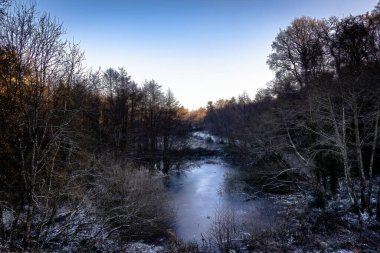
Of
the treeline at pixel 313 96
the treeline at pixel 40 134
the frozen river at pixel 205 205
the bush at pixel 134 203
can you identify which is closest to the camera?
the treeline at pixel 40 134

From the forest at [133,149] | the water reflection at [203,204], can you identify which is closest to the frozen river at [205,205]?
the water reflection at [203,204]

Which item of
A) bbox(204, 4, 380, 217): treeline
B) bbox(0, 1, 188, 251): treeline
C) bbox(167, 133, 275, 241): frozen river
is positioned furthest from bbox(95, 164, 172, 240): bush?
bbox(204, 4, 380, 217): treeline

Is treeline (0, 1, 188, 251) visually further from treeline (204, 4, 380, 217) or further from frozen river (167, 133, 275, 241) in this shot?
treeline (204, 4, 380, 217)

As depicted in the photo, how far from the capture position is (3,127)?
8.27m

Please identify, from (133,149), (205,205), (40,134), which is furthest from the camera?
(133,149)

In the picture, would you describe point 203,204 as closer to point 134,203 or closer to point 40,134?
point 134,203

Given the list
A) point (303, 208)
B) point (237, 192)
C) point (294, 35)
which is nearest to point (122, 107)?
point (237, 192)

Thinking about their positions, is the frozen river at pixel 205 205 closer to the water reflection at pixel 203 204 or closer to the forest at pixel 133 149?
the water reflection at pixel 203 204

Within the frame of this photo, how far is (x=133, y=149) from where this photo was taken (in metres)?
27.8

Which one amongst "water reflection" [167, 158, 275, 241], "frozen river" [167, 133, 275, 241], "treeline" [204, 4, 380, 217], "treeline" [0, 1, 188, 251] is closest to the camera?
"treeline" [0, 1, 188, 251]

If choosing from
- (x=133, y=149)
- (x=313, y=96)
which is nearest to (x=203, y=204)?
(x=313, y=96)

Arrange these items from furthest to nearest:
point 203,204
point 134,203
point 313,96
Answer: point 203,204
point 313,96
point 134,203

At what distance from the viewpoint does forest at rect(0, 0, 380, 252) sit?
7.90 metres

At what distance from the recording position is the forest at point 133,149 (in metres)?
7.90
